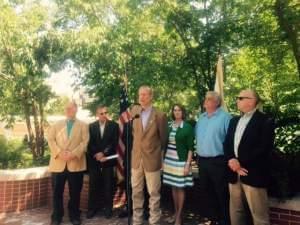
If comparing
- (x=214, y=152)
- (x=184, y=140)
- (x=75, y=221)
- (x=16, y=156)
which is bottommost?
(x=75, y=221)

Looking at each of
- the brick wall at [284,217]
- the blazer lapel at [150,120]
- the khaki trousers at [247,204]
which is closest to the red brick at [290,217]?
the brick wall at [284,217]

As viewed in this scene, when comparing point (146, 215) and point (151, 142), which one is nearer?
point (151, 142)

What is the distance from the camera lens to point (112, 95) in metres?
10.0

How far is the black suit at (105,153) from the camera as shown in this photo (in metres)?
6.32

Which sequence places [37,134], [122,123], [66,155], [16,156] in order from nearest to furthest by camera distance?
[122,123] < [66,155] < [37,134] < [16,156]

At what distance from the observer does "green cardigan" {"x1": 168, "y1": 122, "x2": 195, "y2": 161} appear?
5402 mm

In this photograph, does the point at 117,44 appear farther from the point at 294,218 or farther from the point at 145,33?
the point at 294,218

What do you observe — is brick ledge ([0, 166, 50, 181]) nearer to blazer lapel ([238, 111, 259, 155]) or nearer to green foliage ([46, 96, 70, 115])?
blazer lapel ([238, 111, 259, 155])

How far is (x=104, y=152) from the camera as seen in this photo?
6.28 m

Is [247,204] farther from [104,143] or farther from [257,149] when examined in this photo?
[104,143]

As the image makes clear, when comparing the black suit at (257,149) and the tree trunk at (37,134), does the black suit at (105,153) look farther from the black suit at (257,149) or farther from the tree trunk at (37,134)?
the tree trunk at (37,134)

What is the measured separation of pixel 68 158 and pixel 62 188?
530mm

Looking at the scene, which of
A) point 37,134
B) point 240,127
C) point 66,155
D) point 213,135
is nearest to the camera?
point 240,127

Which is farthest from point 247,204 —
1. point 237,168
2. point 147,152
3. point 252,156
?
point 147,152
